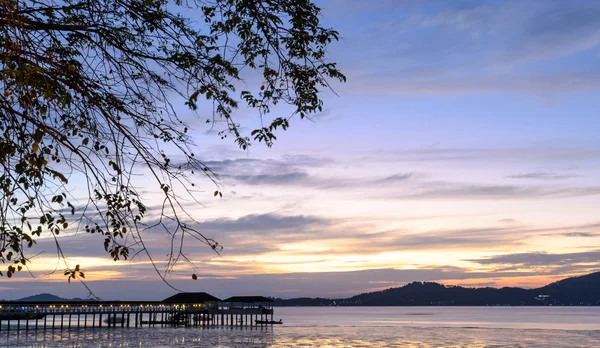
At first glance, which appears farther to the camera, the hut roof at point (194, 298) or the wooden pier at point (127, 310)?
the hut roof at point (194, 298)

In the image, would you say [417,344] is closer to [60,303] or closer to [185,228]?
[60,303]

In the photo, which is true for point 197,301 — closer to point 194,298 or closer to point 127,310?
point 194,298

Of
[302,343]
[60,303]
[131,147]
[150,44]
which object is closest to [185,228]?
[131,147]

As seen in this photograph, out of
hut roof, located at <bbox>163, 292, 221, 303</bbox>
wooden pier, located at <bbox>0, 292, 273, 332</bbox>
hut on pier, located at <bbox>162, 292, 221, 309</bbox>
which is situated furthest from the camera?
hut roof, located at <bbox>163, 292, 221, 303</bbox>

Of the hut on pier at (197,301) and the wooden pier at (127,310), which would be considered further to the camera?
the hut on pier at (197,301)

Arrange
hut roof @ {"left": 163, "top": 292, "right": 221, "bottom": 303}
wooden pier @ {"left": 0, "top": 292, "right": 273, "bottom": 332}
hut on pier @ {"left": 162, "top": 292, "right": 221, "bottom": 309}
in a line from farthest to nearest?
hut roof @ {"left": 163, "top": 292, "right": 221, "bottom": 303} → hut on pier @ {"left": 162, "top": 292, "right": 221, "bottom": 309} → wooden pier @ {"left": 0, "top": 292, "right": 273, "bottom": 332}

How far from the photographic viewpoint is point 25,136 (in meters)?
7.50

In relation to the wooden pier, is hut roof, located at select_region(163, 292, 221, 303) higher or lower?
higher

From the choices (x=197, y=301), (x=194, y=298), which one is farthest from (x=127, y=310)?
(x=194, y=298)

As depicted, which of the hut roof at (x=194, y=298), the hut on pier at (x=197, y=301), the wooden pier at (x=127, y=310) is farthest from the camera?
the hut roof at (x=194, y=298)

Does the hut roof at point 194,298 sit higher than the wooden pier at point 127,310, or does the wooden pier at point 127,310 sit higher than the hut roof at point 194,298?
the hut roof at point 194,298

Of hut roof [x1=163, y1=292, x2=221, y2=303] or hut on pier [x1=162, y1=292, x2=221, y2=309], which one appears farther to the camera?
hut roof [x1=163, y1=292, x2=221, y2=303]

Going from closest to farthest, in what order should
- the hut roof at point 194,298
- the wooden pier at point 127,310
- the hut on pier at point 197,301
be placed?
the wooden pier at point 127,310 < the hut on pier at point 197,301 < the hut roof at point 194,298

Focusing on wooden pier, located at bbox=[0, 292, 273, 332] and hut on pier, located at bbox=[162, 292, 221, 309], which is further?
hut on pier, located at bbox=[162, 292, 221, 309]
